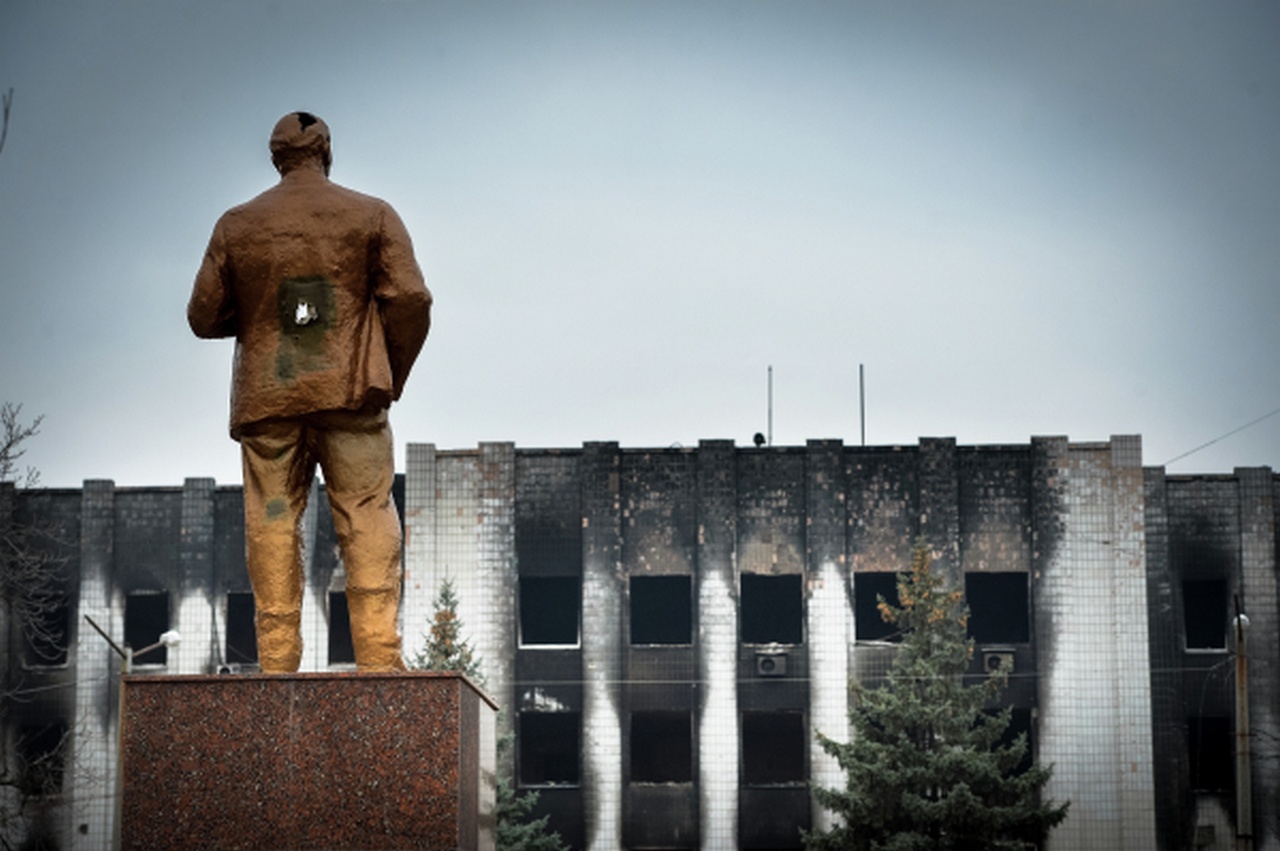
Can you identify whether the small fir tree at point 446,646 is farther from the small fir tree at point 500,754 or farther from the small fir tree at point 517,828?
the small fir tree at point 517,828

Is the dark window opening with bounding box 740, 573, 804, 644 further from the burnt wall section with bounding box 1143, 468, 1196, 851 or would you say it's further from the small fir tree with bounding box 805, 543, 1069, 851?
the burnt wall section with bounding box 1143, 468, 1196, 851

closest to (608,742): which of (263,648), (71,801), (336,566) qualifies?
(336,566)

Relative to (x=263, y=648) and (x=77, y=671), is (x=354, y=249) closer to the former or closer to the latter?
(x=263, y=648)

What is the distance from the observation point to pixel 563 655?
36.3 m

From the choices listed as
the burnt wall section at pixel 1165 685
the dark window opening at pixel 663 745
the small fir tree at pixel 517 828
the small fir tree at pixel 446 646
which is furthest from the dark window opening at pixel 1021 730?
the small fir tree at pixel 446 646

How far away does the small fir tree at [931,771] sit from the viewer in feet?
96.7

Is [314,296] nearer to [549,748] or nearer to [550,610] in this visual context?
[549,748]

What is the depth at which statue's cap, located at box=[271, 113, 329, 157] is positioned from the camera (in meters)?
10.7

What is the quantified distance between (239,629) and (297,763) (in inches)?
1143

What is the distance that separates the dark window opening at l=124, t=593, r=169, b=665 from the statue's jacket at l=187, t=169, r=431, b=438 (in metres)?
28.6

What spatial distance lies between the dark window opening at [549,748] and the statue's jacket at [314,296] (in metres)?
26.5

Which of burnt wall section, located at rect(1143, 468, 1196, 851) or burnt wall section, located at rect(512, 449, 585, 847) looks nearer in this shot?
burnt wall section, located at rect(1143, 468, 1196, 851)

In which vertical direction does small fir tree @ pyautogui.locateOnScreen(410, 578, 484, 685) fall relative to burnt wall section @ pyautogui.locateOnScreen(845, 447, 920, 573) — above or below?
below

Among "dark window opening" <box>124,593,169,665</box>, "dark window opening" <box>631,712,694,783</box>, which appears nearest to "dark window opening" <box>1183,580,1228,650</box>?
"dark window opening" <box>631,712,694,783</box>
